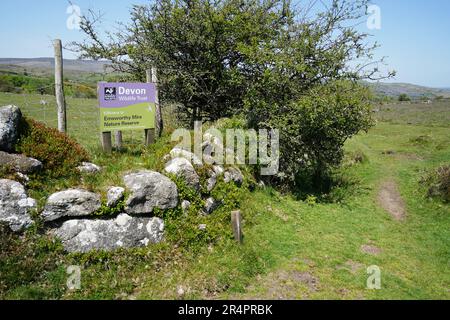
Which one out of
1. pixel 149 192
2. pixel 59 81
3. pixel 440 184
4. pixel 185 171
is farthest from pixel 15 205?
pixel 440 184

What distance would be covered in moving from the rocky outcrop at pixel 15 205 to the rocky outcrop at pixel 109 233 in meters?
0.71

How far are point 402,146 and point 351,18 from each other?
53.9 ft

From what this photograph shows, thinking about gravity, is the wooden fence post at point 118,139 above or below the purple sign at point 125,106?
below

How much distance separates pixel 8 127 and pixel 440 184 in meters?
17.2

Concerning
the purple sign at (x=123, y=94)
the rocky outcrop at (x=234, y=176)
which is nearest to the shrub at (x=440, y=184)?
the rocky outcrop at (x=234, y=176)

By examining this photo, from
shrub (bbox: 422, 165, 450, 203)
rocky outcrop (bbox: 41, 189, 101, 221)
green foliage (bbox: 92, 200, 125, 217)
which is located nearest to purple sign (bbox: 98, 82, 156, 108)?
rocky outcrop (bbox: 41, 189, 101, 221)

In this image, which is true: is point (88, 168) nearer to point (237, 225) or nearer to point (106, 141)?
point (106, 141)

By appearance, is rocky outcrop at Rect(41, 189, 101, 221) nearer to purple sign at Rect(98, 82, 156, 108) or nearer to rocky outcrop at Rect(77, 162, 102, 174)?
rocky outcrop at Rect(77, 162, 102, 174)

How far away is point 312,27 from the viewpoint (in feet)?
53.1

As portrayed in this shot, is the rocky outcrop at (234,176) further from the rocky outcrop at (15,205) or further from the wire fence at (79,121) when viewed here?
the rocky outcrop at (15,205)

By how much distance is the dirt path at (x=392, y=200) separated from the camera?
46.9ft

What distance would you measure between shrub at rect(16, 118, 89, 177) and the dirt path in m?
12.3

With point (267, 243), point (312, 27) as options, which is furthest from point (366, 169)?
point (267, 243)
